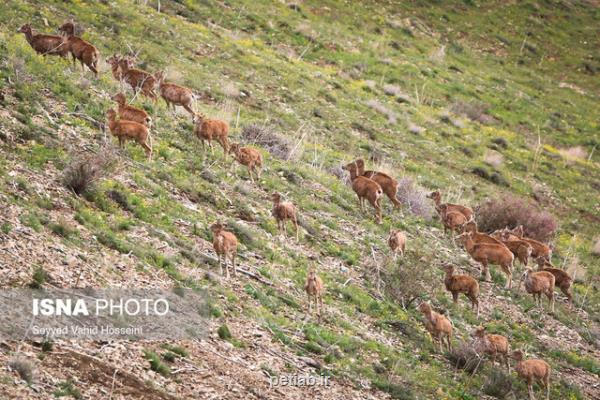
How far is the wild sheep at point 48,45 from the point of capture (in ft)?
70.8

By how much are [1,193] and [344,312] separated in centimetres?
672

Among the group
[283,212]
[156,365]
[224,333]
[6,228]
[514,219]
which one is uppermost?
[6,228]

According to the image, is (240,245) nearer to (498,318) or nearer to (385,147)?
(498,318)

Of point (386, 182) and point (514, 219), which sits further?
point (514, 219)

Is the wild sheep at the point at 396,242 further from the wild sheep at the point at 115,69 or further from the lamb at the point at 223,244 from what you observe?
the wild sheep at the point at 115,69

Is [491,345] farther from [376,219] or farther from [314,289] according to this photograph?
[376,219]

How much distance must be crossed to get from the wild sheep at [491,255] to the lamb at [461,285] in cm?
255

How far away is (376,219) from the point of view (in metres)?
23.2

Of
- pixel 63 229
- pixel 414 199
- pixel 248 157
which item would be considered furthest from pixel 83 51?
pixel 414 199

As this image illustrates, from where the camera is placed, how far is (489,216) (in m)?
28.3

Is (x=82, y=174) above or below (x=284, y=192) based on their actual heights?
above

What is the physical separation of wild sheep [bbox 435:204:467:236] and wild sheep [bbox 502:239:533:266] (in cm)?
131

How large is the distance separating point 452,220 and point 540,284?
391 cm

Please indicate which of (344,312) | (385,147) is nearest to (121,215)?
(344,312)
